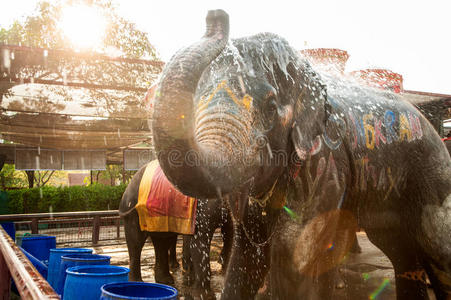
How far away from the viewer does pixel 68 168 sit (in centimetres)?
1110

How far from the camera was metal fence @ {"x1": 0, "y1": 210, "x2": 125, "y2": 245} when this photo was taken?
25.5ft

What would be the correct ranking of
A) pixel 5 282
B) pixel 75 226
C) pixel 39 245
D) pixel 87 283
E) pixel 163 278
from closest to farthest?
pixel 87 283
pixel 5 282
pixel 39 245
pixel 163 278
pixel 75 226

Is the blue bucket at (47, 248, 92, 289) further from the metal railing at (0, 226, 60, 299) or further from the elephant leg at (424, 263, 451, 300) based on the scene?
the elephant leg at (424, 263, 451, 300)

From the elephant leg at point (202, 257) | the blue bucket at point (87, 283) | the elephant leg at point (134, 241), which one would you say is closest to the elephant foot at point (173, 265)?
the elephant leg at point (134, 241)

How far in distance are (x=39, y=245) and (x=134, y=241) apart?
1.36 meters

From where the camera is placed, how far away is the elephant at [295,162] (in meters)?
1.50

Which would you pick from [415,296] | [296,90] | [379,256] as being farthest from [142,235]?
[379,256]

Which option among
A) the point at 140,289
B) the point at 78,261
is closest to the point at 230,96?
the point at 140,289

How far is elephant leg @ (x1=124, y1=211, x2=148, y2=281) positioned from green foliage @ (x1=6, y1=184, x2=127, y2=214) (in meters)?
10.6

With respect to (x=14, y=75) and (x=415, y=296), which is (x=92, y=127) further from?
(x=415, y=296)

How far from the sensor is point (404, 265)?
3.19 metres

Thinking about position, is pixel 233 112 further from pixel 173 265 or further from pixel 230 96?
pixel 173 265

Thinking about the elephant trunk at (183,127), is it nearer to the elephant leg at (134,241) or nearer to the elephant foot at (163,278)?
the elephant leg at (134,241)

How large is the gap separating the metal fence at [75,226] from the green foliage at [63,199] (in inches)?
39.3
